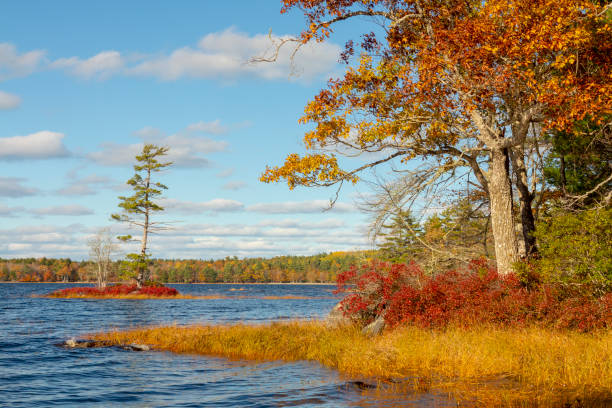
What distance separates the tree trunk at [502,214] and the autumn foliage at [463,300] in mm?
571

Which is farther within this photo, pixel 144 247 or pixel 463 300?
pixel 144 247

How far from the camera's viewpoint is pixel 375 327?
16.3m

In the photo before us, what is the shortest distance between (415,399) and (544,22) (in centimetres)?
922

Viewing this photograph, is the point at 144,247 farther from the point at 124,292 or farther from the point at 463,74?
the point at 463,74

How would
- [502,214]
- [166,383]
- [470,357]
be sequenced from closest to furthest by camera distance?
[470,357], [166,383], [502,214]

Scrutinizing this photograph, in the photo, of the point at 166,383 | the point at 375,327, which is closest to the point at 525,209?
the point at 375,327

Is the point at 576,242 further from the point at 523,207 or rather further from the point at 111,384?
the point at 111,384

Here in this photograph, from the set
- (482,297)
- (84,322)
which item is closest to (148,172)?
(84,322)

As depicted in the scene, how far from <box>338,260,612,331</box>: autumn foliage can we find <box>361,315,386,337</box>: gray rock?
0.78 ft

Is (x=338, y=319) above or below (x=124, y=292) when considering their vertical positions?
above

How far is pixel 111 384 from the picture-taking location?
40.7ft

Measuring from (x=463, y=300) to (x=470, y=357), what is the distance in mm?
3887

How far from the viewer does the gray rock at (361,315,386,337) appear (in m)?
16.2

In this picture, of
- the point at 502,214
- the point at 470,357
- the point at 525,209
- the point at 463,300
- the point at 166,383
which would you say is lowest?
the point at 166,383
